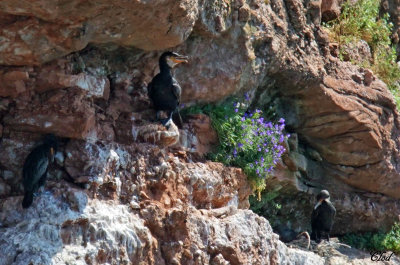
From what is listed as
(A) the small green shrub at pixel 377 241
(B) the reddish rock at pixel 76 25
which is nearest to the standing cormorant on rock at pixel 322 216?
(A) the small green shrub at pixel 377 241

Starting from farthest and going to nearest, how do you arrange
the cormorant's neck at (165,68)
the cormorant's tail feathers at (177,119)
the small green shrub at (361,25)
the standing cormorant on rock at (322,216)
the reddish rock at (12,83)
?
the small green shrub at (361,25) → the standing cormorant on rock at (322,216) → the cormorant's tail feathers at (177,119) → the cormorant's neck at (165,68) → the reddish rock at (12,83)

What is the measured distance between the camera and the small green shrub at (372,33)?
11336 millimetres

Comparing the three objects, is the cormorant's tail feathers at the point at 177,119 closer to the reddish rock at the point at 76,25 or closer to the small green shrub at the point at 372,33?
the reddish rock at the point at 76,25

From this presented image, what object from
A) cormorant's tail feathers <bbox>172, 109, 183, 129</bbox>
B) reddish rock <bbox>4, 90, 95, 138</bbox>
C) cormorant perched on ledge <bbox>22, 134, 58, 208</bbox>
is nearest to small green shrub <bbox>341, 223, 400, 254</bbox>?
cormorant's tail feathers <bbox>172, 109, 183, 129</bbox>

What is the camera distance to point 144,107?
7863 millimetres

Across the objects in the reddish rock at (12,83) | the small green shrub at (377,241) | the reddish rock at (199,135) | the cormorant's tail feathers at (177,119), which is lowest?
the small green shrub at (377,241)

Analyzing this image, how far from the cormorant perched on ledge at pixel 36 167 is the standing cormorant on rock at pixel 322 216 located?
12.3ft

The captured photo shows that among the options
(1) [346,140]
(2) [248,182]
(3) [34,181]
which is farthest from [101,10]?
(1) [346,140]

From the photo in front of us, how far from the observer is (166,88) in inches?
302

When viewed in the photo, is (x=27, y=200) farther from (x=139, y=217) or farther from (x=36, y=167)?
(x=139, y=217)

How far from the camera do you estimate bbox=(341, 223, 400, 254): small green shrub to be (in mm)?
10094

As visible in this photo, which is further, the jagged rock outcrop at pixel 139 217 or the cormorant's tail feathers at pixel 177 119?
the cormorant's tail feathers at pixel 177 119

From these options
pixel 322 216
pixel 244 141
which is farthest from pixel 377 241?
pixel 244 141

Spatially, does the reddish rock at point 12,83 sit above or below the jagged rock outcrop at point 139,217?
above
